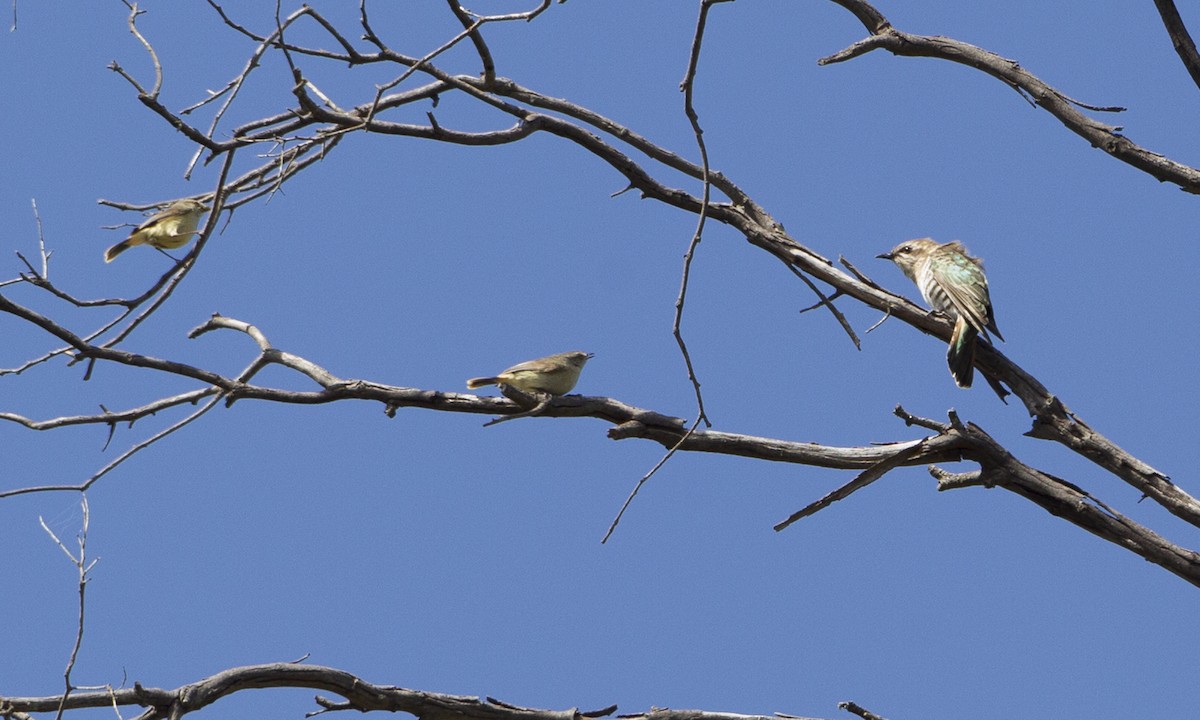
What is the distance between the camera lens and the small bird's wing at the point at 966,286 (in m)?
7.60

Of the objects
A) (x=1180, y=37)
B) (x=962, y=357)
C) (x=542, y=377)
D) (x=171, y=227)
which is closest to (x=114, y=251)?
(x=171, y=227)

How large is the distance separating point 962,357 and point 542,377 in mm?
2431

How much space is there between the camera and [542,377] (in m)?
7.23

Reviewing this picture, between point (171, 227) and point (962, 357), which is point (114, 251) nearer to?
point (171, 227)

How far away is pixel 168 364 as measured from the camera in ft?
21.2

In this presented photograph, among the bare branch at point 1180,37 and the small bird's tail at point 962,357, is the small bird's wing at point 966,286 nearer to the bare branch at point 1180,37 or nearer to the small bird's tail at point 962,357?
the small bird's tail at point 962,357

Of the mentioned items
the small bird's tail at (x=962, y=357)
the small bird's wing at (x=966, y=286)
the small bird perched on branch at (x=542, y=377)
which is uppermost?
the small bird's wing at (x=966, y=286)

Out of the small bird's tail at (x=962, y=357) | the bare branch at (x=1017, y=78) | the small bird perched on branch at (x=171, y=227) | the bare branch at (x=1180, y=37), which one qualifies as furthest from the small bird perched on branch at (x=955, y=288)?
the small bird perched on branch at (x=171, y=227)

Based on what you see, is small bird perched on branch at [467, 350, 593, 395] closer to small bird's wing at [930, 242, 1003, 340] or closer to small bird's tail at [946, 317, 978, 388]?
small bird's tail at [946, 317, 978, 388]

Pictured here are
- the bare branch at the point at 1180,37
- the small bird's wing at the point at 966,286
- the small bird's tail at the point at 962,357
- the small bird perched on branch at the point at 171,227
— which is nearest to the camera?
the bare branch at the point at 1180,37

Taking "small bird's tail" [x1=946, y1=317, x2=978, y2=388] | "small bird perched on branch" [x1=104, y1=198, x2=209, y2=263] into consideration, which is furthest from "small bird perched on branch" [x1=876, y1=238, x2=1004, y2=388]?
"small bird perched on branch" [x1=104, y1=198, x2=209, y2=263]

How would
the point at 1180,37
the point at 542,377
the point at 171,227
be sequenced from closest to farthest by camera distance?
1. the point at 1180,37
2. the point at 542,377
3. the point at 171,227

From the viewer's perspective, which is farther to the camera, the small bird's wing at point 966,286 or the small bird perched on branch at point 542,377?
the small bird's wing at point 966,286

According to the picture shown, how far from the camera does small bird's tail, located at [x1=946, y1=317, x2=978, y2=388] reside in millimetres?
7371
